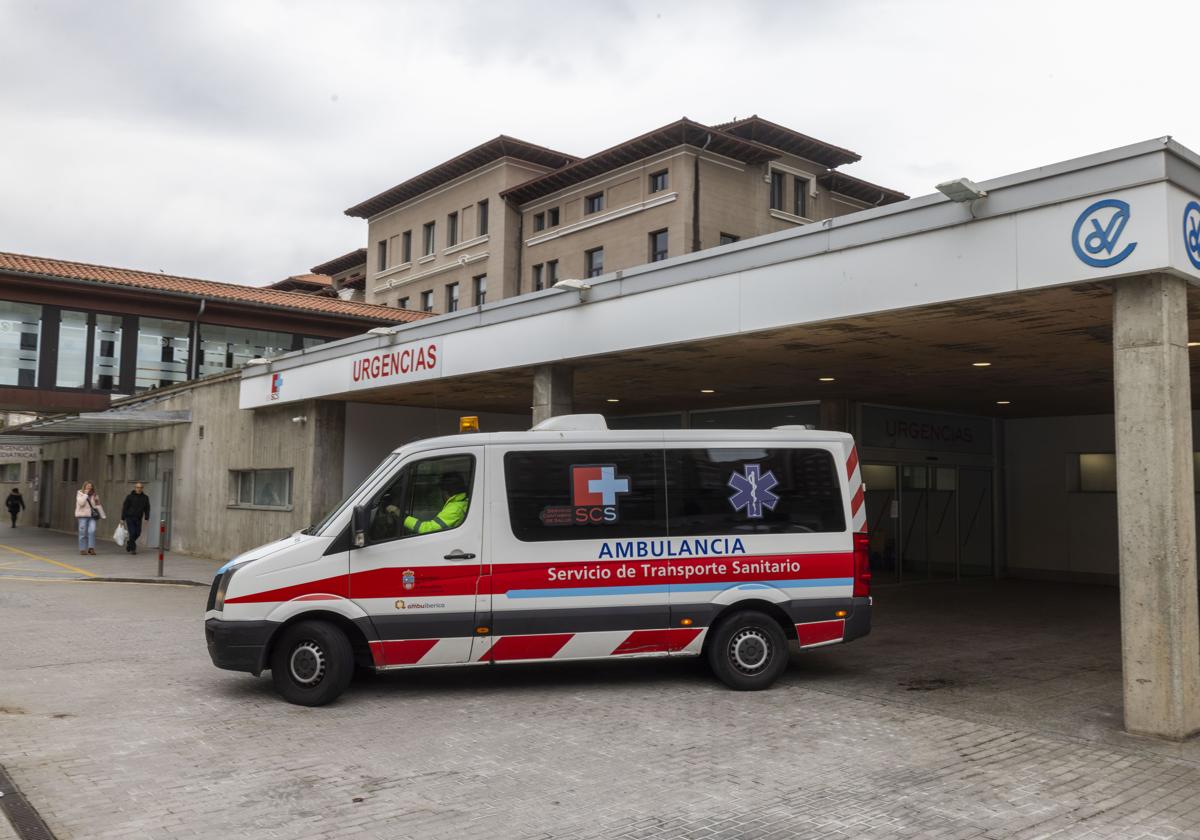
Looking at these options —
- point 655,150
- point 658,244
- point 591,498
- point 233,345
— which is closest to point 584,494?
point 591,498

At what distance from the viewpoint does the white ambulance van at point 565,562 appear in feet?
27.2

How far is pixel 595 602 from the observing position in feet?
28.6

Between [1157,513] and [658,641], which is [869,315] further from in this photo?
[658,641]

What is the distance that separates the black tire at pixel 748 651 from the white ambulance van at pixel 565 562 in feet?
0.05

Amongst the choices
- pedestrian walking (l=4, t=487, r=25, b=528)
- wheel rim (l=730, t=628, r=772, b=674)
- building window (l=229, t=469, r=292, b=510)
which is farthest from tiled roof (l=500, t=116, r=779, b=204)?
wheel rim (l=730, t=628, r=772, b=674)

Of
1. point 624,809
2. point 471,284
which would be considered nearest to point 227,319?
point 471,284

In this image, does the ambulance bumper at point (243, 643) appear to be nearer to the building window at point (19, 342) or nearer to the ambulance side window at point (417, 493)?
the ambulance side window at point (417, 493)

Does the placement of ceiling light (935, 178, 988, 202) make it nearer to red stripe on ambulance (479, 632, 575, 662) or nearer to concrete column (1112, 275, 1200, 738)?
concrete column (1112, 275, 1200, 738)

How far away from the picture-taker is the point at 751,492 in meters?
9.16

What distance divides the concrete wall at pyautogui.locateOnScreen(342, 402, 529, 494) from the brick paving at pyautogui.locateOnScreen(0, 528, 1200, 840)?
896 cm

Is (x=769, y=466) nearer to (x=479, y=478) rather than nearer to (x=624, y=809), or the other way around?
(x=479, y=478)

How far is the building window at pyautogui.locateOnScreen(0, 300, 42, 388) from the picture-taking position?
2909 cm

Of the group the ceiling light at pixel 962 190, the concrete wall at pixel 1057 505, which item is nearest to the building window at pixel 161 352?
the concrete wall at pixel 1057 505

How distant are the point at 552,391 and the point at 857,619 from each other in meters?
5.41
